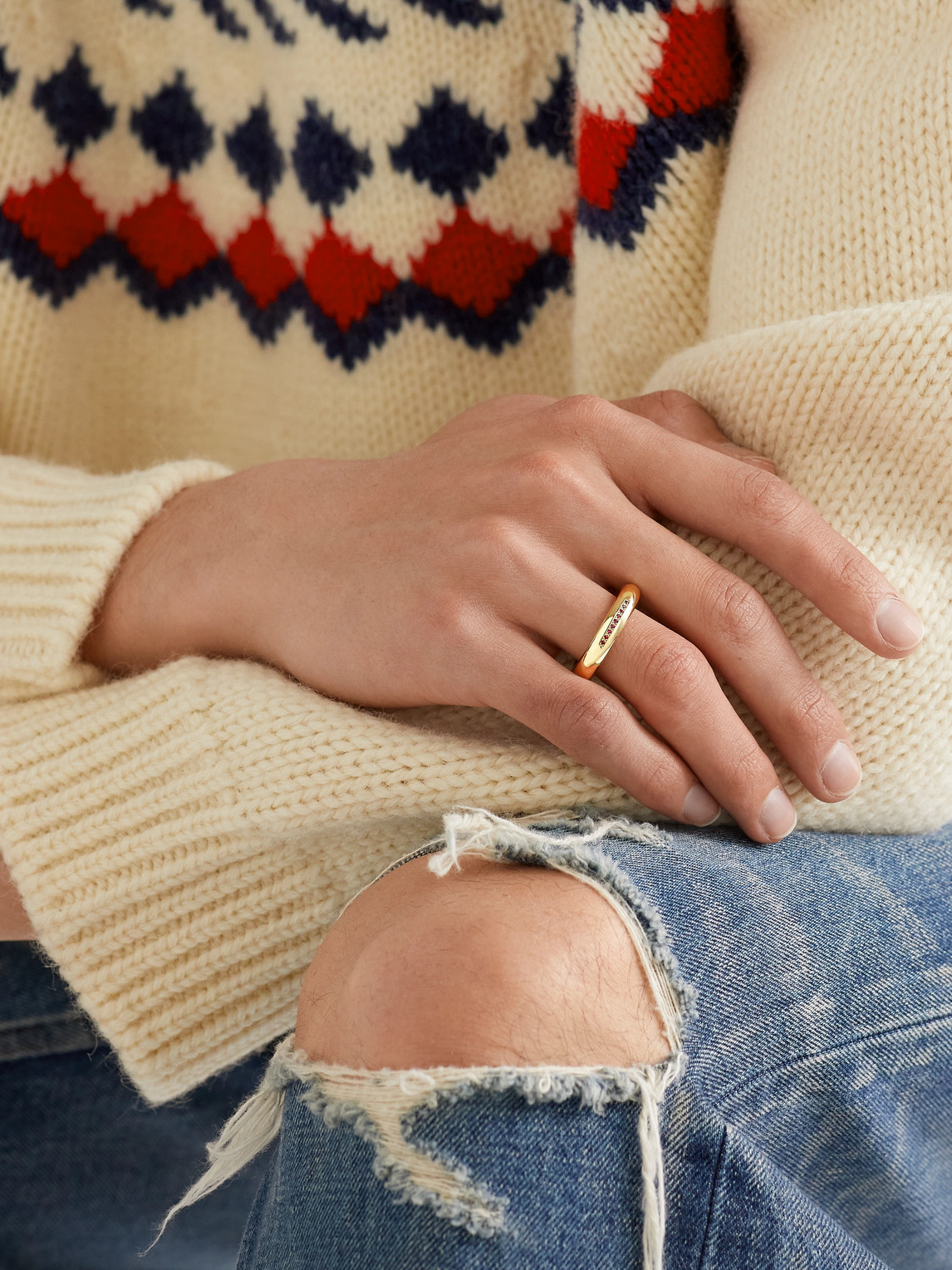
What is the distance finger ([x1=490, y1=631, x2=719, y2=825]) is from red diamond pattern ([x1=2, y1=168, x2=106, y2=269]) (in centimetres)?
65

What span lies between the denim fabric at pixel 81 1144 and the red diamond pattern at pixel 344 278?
0.61 meters

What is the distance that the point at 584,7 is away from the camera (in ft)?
2.23

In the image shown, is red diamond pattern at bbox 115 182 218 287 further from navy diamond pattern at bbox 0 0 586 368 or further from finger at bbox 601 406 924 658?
finger at bbox 601 406 924 658

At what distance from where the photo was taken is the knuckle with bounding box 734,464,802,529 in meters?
0.51

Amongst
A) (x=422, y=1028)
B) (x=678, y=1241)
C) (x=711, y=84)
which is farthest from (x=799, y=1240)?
(x=711, y=84)

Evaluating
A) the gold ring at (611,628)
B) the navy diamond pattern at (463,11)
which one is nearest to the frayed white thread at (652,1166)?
the gold ring at (611,628)

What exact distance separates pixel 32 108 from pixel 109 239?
0.39 feet

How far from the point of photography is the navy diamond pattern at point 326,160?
844 mm

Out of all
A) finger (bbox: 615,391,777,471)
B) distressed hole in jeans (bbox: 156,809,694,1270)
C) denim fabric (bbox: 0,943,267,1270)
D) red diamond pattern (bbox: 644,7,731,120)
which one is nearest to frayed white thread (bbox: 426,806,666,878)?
distressed hole in jeans (bbox: 156,809,694,1270)

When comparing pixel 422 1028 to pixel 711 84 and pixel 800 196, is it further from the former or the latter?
pixel 711 84

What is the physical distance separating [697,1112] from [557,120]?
764 millimetres

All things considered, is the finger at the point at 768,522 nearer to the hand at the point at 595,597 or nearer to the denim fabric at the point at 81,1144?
the hand at the point at 595,597

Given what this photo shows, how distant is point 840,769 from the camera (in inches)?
19.9

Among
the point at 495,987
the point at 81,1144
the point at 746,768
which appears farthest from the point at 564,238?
the point at 81,1144
